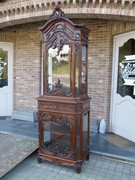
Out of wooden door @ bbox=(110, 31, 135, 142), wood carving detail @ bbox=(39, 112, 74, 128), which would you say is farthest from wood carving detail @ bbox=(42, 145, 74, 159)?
wooden door @ bbox=(110, 31, 135, 142)

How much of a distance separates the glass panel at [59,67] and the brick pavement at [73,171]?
1257mm

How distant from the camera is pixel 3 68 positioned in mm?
5410

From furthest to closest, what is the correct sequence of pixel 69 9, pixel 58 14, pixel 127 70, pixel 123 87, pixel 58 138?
pixel 123 87
pixel 127 70
pixel 69 9
pixel 58 138
pixel 58 14

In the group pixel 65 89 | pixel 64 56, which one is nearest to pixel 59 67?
pixel 64 56

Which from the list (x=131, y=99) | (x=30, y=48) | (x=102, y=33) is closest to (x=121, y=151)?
(x=131, y=99)

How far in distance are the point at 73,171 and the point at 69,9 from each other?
2711mm

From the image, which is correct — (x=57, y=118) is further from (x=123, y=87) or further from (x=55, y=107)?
(x=123, y=87)

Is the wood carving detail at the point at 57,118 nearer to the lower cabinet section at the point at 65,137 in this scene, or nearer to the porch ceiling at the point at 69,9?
→ the lower cabinet section at the point at 65,137

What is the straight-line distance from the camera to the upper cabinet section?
2.64m

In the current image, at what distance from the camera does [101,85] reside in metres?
4.26

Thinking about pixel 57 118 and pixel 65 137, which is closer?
pixel 57 118

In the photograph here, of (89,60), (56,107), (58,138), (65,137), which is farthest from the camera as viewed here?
(89,60)

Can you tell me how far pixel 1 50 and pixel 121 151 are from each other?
13.8 feet

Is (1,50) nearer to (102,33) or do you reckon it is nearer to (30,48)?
(30,48)
